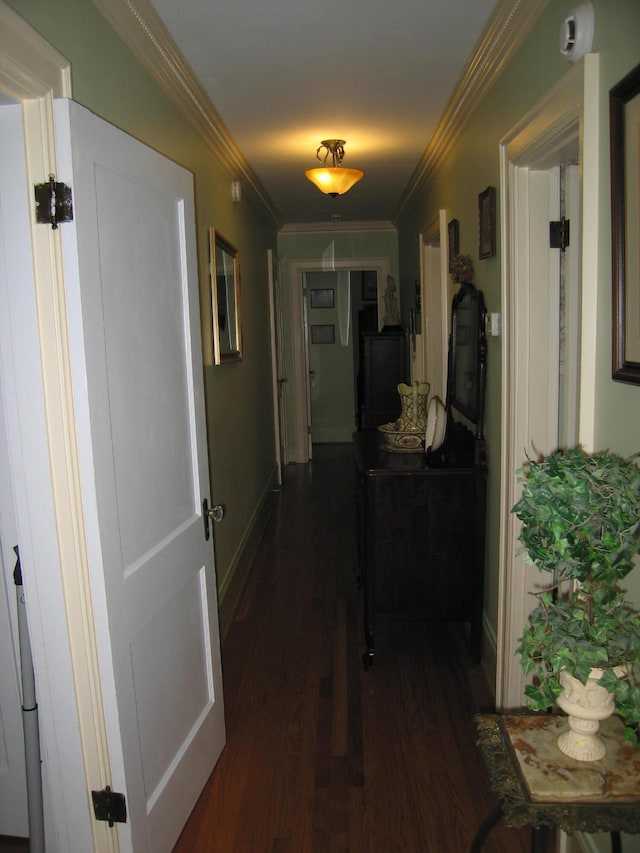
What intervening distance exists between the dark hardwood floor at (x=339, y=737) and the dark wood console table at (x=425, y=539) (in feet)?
0.78

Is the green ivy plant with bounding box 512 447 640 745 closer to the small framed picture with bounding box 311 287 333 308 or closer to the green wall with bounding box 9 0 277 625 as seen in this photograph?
the green wall with bounding box 9 0 277 625

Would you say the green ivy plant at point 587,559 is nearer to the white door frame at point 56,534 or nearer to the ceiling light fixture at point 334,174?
the white door frame at point 56,534

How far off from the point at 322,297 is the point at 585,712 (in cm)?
715

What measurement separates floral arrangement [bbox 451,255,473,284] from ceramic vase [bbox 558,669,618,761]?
2.11m

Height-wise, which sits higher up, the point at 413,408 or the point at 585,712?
the point at 413,408

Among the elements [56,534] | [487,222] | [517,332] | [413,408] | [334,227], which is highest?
[334,227]

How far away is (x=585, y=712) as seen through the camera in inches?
43.5

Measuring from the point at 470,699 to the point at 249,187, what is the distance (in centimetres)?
338

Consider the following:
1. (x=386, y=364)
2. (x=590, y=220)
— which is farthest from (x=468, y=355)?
(x=386, y=364)

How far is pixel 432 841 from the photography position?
181 centimetres

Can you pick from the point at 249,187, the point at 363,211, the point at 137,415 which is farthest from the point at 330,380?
the point at 137,415

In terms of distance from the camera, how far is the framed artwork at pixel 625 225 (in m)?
1.24

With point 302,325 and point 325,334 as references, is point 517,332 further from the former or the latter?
point 325,334

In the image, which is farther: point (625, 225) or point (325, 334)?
point (325, 334)
